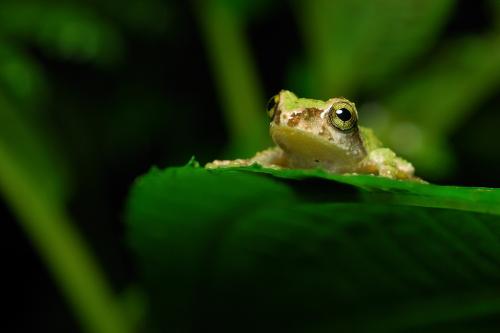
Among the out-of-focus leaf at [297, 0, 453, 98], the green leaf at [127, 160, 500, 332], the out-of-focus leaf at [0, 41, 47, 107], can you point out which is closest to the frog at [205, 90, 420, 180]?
the green leaf at [127, 160, 500, 332]

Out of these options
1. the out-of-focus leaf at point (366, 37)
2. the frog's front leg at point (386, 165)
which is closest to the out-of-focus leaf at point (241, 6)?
the out-of-focus leaf at point (366, 37)

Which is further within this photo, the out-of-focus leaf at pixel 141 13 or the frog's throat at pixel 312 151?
the out-of-focus leaf at pixel 141 13

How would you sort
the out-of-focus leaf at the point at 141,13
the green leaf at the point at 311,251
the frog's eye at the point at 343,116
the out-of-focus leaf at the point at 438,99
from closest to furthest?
the green leaf at the point at 311,251, the frog's eye at the point at 343,116, the out-of-focus leaf at the point at 438,99, the out-of-focus leaf at the point at 141,13

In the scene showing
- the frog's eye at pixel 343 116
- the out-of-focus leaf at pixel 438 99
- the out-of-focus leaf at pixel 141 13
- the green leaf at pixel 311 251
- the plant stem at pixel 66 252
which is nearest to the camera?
the green leaf at pixel 311 251

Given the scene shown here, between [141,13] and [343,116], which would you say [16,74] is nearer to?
[141,13]

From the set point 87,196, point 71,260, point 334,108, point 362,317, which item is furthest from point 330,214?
point 87,196

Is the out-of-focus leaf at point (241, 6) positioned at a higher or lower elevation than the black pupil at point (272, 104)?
higher

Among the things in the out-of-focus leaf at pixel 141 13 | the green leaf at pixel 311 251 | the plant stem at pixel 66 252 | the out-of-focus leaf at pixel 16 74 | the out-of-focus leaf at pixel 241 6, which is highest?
the out-of-focus leaf at pixel 141 13

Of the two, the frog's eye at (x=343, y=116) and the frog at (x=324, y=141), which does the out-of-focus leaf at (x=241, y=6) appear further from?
the frog's eye at (x=343, y=116)
